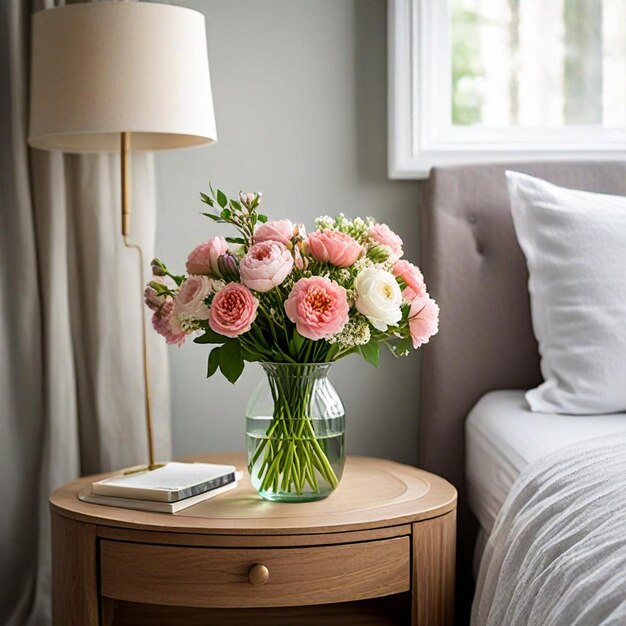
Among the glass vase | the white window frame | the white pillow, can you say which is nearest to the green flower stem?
the glass vase

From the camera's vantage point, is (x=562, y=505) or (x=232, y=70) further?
(x=232, y=70)

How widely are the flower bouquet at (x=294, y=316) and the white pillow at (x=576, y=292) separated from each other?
1.47ft

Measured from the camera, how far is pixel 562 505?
1263mm

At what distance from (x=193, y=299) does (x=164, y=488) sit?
318 millimetres

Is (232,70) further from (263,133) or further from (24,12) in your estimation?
(24,12)

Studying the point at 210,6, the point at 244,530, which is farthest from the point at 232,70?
the point at 244,530

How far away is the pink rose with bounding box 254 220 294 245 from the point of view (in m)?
1.40

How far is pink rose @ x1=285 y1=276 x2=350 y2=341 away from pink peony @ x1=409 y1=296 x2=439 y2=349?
0.45ft

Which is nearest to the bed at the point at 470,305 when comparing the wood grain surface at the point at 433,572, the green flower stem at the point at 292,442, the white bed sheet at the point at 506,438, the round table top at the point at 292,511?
the white bed sheet at the point at 506,438

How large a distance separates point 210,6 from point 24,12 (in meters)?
0.40

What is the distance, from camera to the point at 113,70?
1654mm

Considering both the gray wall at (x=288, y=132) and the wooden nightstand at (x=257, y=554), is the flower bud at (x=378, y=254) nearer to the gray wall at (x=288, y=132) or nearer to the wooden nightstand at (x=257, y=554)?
the wooden nightstand at (x=257, y=554)

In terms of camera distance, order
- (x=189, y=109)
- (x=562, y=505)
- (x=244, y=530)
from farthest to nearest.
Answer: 1. (x=189, y=109)
2. (x=244, y=530)
3. (x=562, y=505)

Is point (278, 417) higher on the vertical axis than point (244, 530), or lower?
higher
